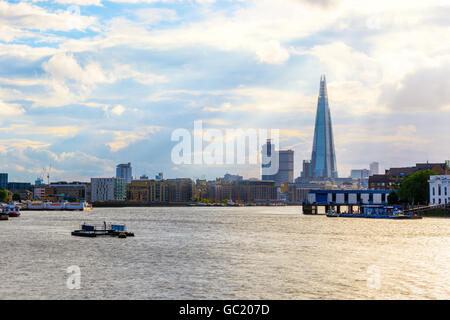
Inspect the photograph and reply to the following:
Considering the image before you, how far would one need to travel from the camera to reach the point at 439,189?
18625 centimetres

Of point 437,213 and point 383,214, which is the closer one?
point 437,213

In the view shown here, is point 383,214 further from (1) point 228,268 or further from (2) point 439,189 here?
(1) point 228,268

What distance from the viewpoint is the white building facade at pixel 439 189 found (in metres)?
183

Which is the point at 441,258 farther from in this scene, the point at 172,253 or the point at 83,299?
the point at 83,299

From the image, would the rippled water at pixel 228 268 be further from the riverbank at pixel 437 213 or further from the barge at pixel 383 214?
the riverbank at pixel 437 213

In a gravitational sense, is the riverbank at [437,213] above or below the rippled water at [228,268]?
above

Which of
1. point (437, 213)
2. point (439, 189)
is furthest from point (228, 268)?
point (439, 189)

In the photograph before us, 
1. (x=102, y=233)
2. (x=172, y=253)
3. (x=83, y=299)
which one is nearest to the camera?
(x=83, y=299)

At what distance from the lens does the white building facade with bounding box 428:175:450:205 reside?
7215 inches

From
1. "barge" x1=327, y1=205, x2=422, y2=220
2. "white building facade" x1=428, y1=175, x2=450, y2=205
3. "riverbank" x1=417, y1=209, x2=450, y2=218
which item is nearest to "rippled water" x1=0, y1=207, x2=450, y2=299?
"barge" x1=327, y1=205, x2=422, y2=220

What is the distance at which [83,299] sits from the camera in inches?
1658

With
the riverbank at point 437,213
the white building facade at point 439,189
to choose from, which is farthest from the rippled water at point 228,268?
the white building facade at point 439,189
